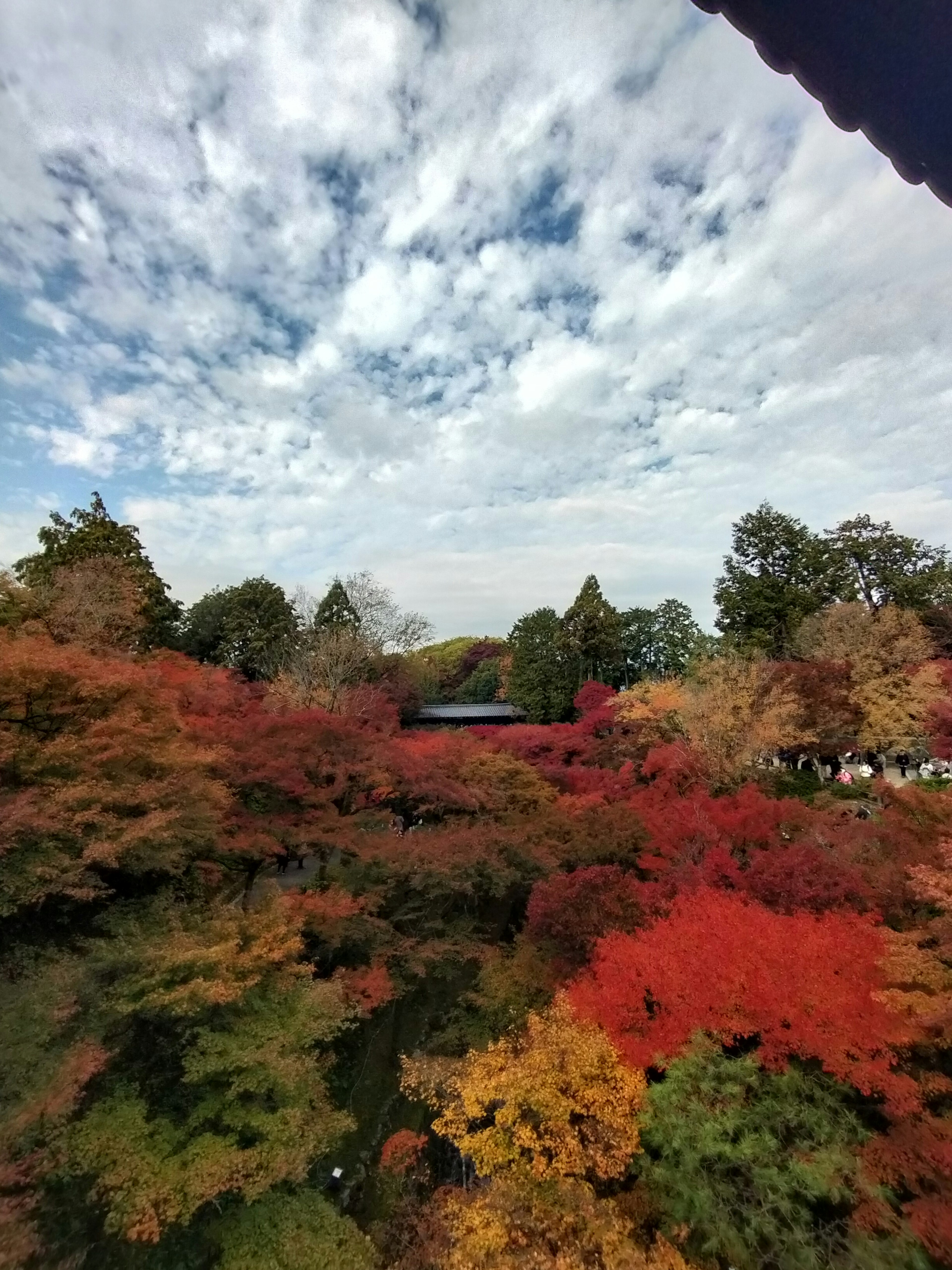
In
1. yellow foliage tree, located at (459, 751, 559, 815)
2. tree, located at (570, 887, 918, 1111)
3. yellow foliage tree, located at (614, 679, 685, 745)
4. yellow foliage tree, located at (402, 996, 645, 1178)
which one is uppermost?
yellow foliage tree, located at (614, 679, 685, 745)

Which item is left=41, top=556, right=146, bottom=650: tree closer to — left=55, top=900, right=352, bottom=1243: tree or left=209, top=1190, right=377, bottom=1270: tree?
left=55, top=900, right=352, bottom=1243: tree

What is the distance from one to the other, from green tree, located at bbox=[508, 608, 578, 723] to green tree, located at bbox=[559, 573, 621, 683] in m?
0.43

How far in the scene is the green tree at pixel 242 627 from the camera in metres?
31.2

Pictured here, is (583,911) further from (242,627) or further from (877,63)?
(242,627)

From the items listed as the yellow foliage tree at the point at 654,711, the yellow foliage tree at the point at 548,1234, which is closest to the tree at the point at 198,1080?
the yellow foliage tree at the point at 548,1234

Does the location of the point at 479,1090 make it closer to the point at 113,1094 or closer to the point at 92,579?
the point at 113,1094

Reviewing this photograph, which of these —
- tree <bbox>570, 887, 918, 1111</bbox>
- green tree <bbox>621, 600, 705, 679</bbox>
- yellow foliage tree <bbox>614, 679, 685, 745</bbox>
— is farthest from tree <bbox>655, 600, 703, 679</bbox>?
tree <bbox>570, 887, 918, 1111</bbox>

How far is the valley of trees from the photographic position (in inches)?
303

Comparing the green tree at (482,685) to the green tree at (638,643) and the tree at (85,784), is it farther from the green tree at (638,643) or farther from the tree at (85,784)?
the tree at (85,784)

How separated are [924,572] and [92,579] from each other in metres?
34.9

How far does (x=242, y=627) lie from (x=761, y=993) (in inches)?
1139

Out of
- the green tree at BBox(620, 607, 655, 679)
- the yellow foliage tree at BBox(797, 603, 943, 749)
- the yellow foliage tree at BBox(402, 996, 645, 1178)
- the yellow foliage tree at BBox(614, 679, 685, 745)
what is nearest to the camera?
the yellow foliage tree at BBox(402, 996, 645, 1178)

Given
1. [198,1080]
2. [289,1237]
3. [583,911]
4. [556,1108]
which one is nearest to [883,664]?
[583,911]

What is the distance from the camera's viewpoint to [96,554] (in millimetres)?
21516
